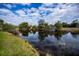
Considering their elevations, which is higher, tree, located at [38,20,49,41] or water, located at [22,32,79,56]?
tree, located at [38,20,49,41]

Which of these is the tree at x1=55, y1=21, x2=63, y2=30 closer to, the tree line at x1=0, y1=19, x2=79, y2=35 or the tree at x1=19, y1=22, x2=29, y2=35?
the tree line at x1=0, y1=19, x2=79, y2=35

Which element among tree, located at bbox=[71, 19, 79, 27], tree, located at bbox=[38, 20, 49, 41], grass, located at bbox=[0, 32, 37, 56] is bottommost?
grass, located at bbox=[0, 32, 37, 56]

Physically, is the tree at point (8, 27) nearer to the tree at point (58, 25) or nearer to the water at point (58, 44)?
the water at point (58, 44)

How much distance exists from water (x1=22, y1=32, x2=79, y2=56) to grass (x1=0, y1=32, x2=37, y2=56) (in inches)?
1.5

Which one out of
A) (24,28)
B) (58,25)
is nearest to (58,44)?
(58,25)

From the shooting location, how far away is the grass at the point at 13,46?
1.29m

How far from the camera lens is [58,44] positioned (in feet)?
4.25

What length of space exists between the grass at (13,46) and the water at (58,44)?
0.04m

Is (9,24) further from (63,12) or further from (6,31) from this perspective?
(63,12)

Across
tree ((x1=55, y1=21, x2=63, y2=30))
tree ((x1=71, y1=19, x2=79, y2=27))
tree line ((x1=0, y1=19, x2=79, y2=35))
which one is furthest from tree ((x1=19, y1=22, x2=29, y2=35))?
tree ((x1=71, y1=19, x2=79, y2=27))

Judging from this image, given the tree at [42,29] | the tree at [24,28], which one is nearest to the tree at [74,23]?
the tree at [42,29]

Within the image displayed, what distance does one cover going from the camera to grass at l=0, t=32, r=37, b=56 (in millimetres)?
1294

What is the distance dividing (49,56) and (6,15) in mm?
391

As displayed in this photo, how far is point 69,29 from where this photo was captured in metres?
1.31
